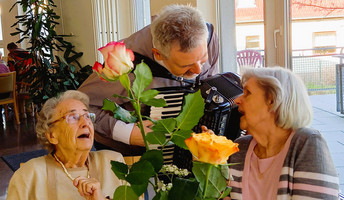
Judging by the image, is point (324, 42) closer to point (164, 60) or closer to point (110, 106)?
point (164, 60)

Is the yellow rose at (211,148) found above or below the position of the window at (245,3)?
below

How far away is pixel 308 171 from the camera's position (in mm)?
1629

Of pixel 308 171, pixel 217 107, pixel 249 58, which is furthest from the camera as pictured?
pixel 249 58

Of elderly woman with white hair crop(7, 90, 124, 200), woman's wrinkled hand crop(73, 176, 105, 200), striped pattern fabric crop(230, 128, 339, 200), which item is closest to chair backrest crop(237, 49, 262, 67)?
elderly woman with white hair crop(7, 90, 124, 200)

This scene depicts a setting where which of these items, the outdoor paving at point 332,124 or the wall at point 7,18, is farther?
the wall at point 7,18

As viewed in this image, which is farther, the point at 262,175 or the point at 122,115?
the point at 262,175

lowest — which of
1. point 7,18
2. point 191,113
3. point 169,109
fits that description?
point 169,109

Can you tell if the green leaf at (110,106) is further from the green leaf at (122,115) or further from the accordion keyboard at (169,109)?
the accordion keyboard at (169,109)

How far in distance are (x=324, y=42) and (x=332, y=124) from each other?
450 mm

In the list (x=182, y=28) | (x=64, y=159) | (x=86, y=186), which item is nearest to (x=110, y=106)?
(x=86, y=186)

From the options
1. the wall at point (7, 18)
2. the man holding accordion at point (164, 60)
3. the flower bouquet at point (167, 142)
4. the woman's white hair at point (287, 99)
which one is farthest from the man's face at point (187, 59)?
the wall at point (7, 18)

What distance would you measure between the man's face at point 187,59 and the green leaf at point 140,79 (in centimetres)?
80

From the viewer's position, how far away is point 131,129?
2.24 metres

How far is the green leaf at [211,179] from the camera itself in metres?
0.95
